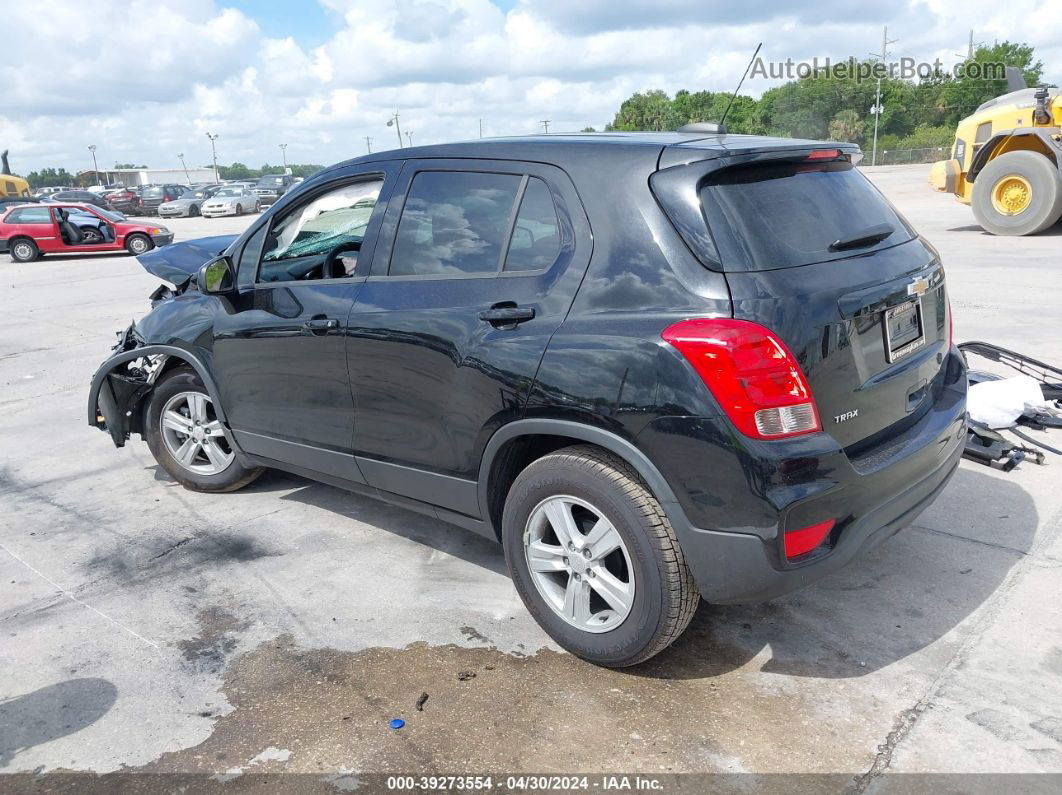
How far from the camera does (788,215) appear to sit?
2992mm

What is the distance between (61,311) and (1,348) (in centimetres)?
291

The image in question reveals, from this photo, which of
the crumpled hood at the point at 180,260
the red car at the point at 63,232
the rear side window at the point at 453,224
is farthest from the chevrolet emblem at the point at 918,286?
the red car at the point at 63,232

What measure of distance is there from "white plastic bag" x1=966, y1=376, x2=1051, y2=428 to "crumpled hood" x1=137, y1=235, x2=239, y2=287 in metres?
4.44

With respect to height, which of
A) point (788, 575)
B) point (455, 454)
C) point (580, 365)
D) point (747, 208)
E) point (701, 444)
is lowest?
point (788, 575)

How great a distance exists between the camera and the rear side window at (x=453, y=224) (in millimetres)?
3363

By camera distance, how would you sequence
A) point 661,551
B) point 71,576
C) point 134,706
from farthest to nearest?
point 71,576
point 134,706
point 661,551

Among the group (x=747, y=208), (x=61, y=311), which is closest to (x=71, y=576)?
(x=747, y=208)

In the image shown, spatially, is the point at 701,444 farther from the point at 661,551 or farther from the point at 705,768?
the point at 705,768

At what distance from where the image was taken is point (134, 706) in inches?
122

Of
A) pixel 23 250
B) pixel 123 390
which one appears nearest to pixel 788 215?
pixel 123 390

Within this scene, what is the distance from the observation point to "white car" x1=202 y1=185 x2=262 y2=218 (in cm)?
3819

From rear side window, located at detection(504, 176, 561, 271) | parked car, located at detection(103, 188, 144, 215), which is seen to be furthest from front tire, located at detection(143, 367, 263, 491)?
parked car, located at detection(103, 188, 144, 215)

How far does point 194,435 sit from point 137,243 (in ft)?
64.6

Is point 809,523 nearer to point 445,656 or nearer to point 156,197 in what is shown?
point 445,656
